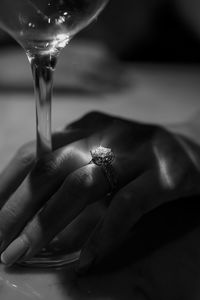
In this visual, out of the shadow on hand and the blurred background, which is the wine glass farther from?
the blurred background

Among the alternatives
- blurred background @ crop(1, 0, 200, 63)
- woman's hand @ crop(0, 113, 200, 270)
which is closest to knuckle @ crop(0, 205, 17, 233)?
woman's hand @ crop(0, 113, 200, 270)

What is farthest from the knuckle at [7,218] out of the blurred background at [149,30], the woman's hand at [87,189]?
the blurred background at [149,30]

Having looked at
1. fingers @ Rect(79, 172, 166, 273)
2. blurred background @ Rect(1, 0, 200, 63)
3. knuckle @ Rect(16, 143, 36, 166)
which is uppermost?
knuckle @ Rect(16, 143, 36, 166)

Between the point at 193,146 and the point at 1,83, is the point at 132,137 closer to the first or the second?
the point at 193,146

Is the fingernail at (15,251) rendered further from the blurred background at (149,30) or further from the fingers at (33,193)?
the blurred background at (149,30)

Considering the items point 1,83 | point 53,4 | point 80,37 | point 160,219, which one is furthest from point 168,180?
point 80,37

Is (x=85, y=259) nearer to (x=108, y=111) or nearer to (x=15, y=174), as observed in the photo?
(x=15, y=174)
